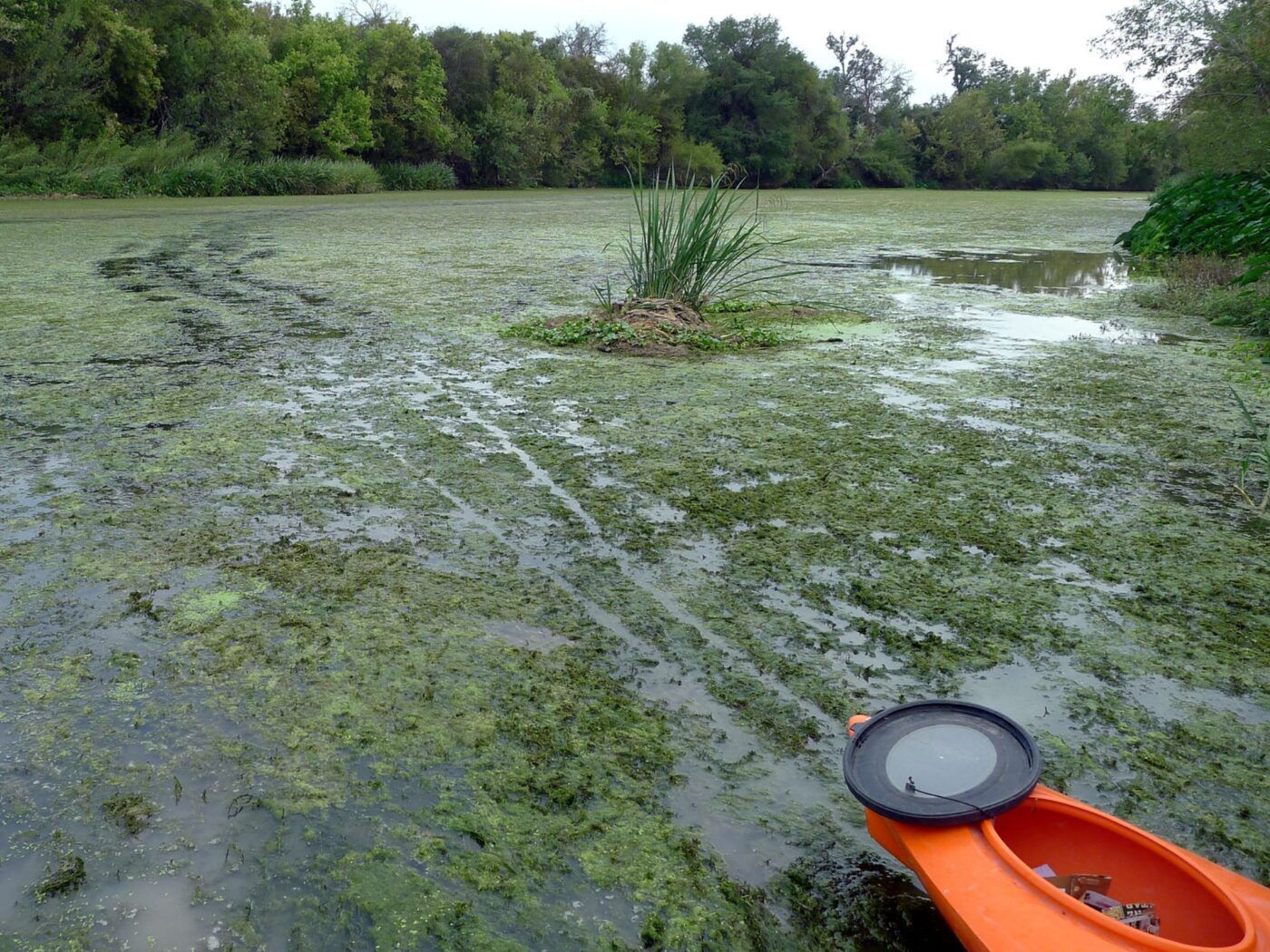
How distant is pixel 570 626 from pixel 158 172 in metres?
20.3

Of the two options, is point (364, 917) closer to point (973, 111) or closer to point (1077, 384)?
point (1077, 384)

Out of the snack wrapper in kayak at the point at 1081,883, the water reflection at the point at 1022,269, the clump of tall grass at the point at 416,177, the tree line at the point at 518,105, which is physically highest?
the tree line at the point at 518,105

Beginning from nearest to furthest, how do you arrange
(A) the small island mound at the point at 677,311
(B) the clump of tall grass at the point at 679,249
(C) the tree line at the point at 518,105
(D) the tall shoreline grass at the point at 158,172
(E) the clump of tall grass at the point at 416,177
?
(A) the small island mound at the point at 677,311
(B) the clump of tall grass at the point at 679,249
(D) the tall shoreline grass at the point at 158,172
(C) the tree line at the point at 518,105
(E) the clump of tall grass at the point at 416,177

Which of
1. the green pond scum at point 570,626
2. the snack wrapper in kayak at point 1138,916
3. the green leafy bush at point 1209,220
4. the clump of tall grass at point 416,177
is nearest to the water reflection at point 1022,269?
the green leafy bush at point 1209,220

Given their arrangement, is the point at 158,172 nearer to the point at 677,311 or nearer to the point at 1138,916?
the point at 677,311

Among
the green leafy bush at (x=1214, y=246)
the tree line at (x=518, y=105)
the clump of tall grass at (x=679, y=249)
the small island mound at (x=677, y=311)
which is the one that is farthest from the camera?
the tree line at (x=518, y=105)

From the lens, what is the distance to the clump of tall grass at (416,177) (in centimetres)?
2580

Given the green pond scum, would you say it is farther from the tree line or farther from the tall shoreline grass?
the tall shoreline grass

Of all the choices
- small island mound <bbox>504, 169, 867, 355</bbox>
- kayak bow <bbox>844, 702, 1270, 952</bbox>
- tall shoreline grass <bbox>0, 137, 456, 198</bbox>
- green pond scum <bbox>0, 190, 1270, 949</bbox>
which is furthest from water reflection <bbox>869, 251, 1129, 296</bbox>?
tall shoreline grass <bbox>0, 137, 456, 198</bbox>

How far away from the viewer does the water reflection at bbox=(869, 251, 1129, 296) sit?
775 cm

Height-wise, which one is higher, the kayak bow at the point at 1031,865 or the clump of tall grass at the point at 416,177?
the clump of tall grass at the point at 416,177

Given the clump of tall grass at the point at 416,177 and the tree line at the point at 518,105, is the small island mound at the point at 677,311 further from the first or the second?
the clump of tall grass at the point at 416,177

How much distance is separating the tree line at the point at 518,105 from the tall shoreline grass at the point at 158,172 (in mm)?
1112

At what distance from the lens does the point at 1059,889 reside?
1.09m
